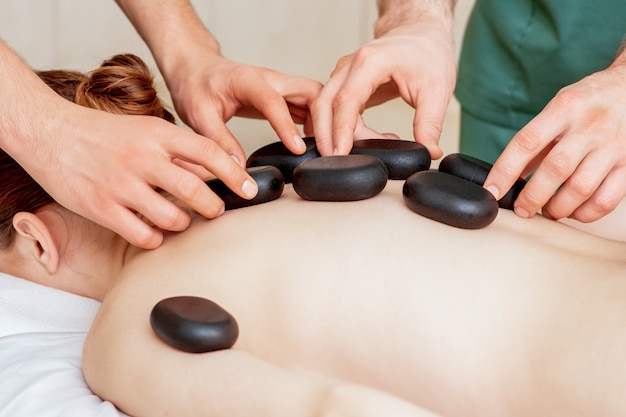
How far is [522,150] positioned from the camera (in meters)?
1.17

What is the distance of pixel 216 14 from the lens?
8.25 ft

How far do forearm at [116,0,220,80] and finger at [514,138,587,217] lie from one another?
2.35 ft

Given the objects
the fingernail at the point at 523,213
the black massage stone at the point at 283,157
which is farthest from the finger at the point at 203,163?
the fingernail at the point at 523,213

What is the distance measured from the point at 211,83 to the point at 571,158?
67 cm

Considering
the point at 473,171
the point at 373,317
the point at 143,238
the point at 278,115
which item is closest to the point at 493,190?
the point at 473,171

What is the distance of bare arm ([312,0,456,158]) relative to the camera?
1320 mm

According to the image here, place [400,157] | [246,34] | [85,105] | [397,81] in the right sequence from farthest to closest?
1. [246,34]
2. [397,81]
3. [85,105]
4. [400,157]

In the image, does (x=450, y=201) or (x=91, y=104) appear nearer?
(x=450, y=201)

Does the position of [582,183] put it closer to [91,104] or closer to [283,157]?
[283,157]

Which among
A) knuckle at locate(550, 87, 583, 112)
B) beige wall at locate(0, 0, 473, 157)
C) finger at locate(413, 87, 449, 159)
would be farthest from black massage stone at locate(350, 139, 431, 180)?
beige wall at locate(0, 0, 473, 157)

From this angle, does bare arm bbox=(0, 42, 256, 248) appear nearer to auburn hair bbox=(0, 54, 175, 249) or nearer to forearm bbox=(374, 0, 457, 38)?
auburn hair bbox=(0, 54, 175, 249)

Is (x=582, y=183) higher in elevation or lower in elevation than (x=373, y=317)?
higher

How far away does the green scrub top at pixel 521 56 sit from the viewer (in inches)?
67.7

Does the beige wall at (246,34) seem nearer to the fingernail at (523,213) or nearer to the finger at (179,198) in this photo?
the finger at (179,198)
